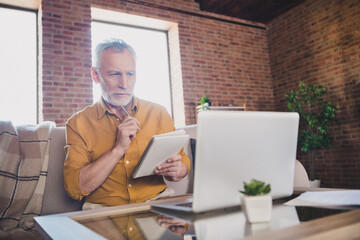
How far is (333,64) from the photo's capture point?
464 centimetres

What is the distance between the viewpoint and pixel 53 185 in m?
1.66

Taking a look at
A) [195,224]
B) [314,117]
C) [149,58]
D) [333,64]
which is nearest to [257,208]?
[195,224]

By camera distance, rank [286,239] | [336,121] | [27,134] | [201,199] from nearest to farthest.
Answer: [286,239] → [201,199] → [27,134] → [336,121]

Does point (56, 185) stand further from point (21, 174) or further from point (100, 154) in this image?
point (100, 154)

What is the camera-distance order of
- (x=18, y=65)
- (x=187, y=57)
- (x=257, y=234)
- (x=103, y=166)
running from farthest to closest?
(x=187, y=57) < (x=18, y=65) < (x=103, y=166) < (x=257, y=234)

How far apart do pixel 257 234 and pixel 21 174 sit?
4.87ft

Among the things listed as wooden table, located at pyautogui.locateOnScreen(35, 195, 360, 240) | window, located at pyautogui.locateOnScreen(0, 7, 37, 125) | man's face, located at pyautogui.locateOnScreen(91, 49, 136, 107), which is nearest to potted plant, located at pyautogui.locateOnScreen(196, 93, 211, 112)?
window, located at pyautogui.locateOnScreen(0, 7, 37, 125)

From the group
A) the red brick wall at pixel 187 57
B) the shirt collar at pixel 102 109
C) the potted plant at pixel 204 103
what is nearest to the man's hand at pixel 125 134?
the shirt collar at pixel 102 109

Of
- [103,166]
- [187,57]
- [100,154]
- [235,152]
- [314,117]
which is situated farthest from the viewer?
[187,57]

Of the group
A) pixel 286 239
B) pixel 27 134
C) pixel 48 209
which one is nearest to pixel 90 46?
pixel 27 134

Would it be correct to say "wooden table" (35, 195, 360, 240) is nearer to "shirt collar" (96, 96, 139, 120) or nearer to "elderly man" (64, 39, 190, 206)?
"elderly man" (64, 39, 190, 206)

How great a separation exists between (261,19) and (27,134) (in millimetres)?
5020

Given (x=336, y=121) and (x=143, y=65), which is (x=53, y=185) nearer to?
(x=143, y=65)

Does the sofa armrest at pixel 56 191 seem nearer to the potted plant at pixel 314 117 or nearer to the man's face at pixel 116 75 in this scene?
the man's face at pixel 116 75
